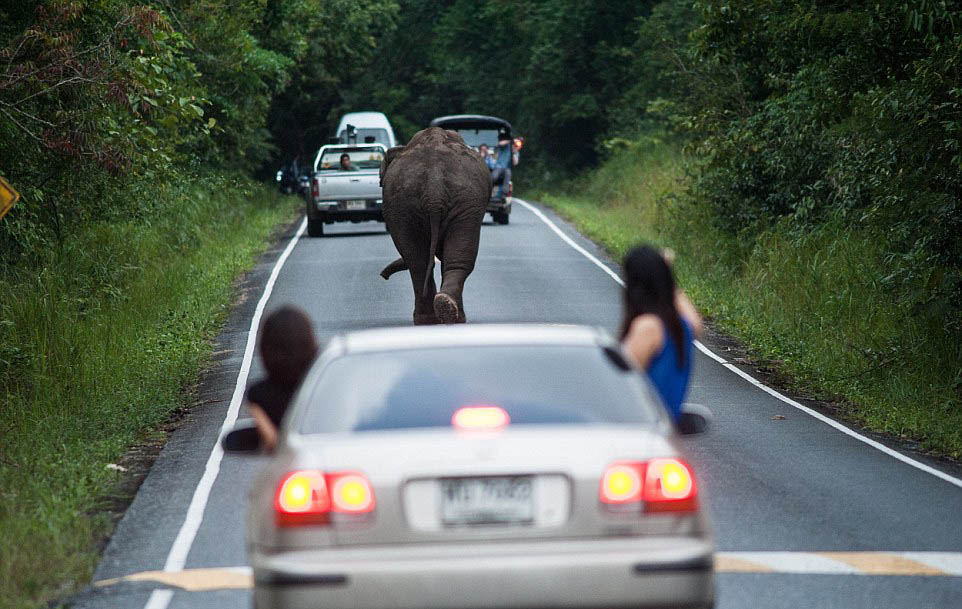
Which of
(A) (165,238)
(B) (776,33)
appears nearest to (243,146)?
(A) (165,238)

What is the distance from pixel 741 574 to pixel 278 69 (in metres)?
32.7

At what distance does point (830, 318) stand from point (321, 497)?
14.4 m

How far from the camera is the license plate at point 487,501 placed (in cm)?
538

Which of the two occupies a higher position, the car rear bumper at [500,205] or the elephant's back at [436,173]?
the elephant's back at [436,173]

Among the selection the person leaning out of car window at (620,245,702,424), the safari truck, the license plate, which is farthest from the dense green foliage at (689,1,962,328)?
the safari truck

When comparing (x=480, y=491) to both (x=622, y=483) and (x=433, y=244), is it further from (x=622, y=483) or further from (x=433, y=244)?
(x=433, y=244)

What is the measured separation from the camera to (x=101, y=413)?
44.3 feet

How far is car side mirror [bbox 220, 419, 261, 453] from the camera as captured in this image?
258 inches

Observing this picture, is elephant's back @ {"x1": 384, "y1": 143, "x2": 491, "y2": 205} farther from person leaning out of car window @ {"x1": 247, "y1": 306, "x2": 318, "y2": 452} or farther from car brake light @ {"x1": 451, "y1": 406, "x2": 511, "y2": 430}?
car brake light @ {"x1": 451, "y1": 406, "x2": 511, "y2": 430}

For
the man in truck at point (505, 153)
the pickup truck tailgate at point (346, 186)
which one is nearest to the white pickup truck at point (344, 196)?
the pickup truck tailgate at point (346, 186)

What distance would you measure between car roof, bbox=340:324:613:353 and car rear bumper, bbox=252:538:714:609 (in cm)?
94

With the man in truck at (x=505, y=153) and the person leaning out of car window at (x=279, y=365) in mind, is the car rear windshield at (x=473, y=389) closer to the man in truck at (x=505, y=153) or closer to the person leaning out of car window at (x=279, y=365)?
the person leaning out of car window at (x=279, y=365)

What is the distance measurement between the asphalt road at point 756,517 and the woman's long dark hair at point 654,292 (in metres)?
1.33

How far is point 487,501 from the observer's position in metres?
5.39
